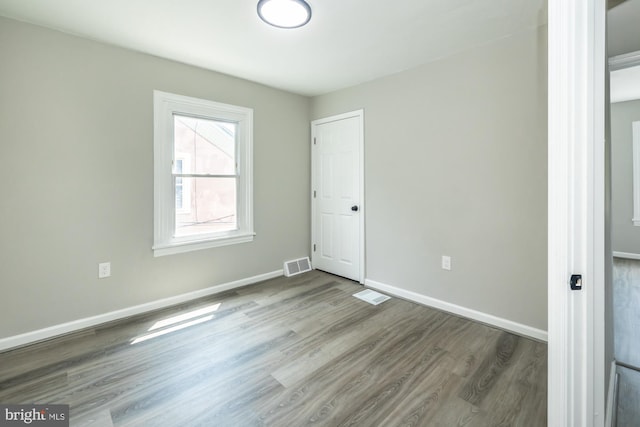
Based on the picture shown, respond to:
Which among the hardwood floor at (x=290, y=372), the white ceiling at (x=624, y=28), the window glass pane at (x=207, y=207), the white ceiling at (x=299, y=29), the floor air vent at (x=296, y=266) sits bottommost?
the hardwood floor at (x=290, y=372)

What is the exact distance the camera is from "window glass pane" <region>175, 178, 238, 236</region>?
3.12m

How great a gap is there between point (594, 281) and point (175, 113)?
133 inches

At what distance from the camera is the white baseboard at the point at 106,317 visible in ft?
7.38

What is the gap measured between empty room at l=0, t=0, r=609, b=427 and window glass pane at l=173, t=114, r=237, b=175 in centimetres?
2

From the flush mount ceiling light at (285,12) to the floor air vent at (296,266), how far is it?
2.77 metres

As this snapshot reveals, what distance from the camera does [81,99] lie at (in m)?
2.45

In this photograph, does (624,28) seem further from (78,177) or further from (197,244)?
(78,177)

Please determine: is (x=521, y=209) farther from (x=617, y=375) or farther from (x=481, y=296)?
(x=617, y=375)

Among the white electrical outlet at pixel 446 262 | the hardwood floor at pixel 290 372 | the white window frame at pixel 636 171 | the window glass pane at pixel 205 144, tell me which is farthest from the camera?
the white window frame at pixel 636 171

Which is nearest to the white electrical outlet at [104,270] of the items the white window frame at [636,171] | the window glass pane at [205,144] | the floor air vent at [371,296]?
the window glass pane at [205,144]

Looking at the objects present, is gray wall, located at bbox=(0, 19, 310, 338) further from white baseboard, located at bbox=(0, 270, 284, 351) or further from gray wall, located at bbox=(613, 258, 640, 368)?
gray wall, located at bbox=(613, 258, 640, 368)

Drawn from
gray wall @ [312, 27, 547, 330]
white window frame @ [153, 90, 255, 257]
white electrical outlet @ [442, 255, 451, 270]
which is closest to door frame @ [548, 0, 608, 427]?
gray wall @ [312, 27, 547, 330]

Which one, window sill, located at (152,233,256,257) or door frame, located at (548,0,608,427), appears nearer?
door frame, located at (548,0,608,427)

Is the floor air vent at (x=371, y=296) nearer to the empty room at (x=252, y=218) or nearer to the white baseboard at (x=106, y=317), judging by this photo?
the empty room at (x=252, y=218)
